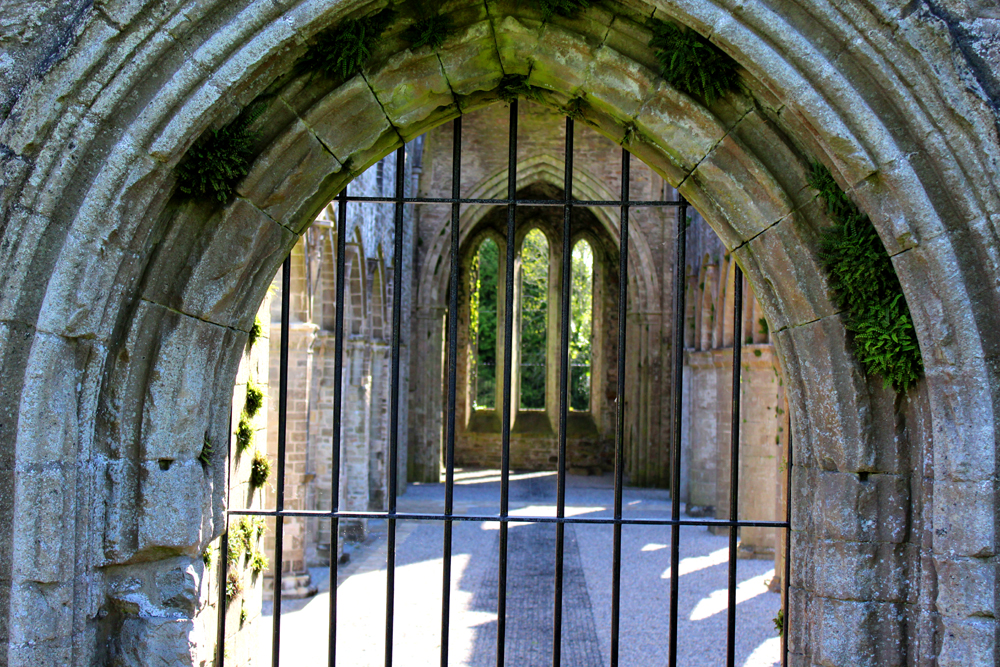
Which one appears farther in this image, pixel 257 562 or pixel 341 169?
pixel 257 562

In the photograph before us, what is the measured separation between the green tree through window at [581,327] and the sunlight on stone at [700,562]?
8.45 metres

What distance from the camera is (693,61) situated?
7.80 feet

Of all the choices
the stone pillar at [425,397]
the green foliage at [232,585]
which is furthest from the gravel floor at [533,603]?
the stone pillar at [425,397]

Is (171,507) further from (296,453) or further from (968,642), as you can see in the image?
(296,453)

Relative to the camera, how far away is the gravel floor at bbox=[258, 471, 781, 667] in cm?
596

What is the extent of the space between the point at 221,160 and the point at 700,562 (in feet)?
25.8

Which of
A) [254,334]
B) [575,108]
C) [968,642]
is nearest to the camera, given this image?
[968,642]

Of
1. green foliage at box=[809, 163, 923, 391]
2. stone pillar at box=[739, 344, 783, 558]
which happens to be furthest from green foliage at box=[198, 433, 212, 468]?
stone pillar at box=[739, 344, 783, 558]

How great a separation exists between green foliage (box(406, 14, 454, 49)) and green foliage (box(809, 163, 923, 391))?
1266 mm

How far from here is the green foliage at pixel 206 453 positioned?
101 inches

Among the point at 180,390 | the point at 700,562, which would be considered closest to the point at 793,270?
the point at 180,390

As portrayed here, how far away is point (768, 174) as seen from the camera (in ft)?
8.05

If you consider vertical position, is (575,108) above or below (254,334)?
above

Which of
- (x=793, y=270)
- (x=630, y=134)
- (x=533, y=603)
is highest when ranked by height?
(x=630, y=134)
